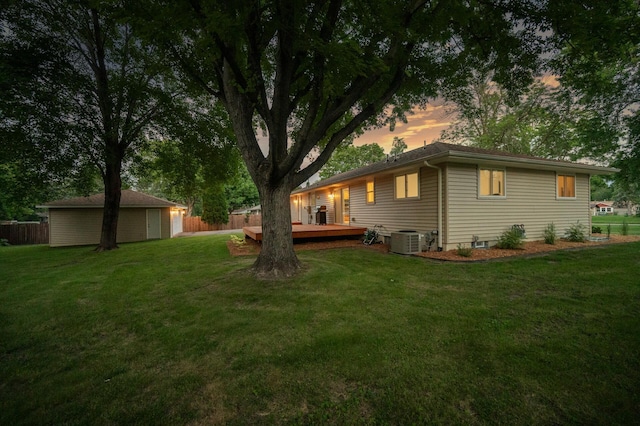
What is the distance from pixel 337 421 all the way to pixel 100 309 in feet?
14.0

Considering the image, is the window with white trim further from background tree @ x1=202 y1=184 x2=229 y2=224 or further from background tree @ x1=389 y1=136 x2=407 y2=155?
background tree @ x1=389 y1=136 x2=407 y2=155

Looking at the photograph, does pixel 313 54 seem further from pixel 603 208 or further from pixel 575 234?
pixel 603 208

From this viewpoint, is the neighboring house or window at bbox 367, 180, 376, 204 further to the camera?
→ the neighboring house

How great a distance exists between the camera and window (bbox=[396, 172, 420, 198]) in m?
9.05

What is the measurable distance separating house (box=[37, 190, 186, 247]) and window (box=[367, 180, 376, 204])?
44.1ft

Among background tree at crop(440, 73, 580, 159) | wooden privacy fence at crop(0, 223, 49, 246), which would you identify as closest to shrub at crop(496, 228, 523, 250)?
background tree at crop(440, 73, 580, 159)

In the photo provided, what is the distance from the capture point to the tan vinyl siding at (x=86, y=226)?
47.9 feet

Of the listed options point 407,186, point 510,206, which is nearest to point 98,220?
point 407,186

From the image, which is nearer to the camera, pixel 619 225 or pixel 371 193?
pixel 371 193

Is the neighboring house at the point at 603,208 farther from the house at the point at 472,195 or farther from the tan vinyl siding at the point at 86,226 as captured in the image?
the tan vinyl siding at the point at 86,226

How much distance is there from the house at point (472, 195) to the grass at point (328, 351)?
309 centimetres

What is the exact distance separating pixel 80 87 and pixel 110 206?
4.86 meters

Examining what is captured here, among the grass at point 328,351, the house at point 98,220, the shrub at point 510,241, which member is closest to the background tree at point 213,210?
the house at point 98,220

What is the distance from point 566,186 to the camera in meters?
10.3
